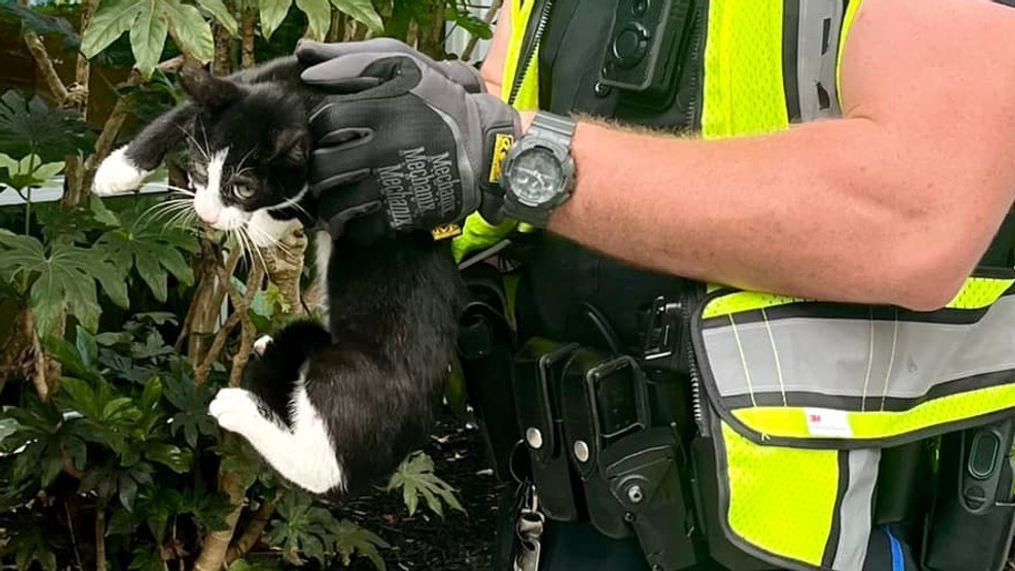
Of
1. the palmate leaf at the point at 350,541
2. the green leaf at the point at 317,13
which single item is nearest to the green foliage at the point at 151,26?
the green leaf at the point at 317,13

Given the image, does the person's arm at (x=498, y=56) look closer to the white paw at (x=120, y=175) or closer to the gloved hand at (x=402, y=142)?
the gloved hand at (x=402, y=142)

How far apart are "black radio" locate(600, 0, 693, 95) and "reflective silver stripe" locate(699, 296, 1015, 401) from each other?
0.25 meters

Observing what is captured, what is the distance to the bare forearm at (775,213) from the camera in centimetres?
100

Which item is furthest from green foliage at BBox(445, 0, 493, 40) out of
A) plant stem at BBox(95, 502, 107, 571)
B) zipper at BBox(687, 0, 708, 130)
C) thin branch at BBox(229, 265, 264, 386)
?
zipper at BBox(687, 0, 708, 130)

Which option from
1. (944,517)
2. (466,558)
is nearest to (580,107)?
(944,517)

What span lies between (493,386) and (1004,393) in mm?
560

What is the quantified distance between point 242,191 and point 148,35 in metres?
0.56

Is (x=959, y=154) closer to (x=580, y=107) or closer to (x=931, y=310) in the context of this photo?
(x=931, y=310)

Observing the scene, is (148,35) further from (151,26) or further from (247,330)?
(247,330)

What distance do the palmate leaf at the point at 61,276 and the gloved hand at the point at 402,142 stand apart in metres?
1.09

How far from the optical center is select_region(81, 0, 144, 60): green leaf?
176 centimetres

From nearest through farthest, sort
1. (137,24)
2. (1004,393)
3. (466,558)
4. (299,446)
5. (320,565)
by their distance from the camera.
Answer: (1004,393), (299,446), (137,24), (320,565), (466,558)

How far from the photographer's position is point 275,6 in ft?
5.92

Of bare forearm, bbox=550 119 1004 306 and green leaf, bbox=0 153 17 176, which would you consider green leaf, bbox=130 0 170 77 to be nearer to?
green leaf, bbox=0 153 17 176
